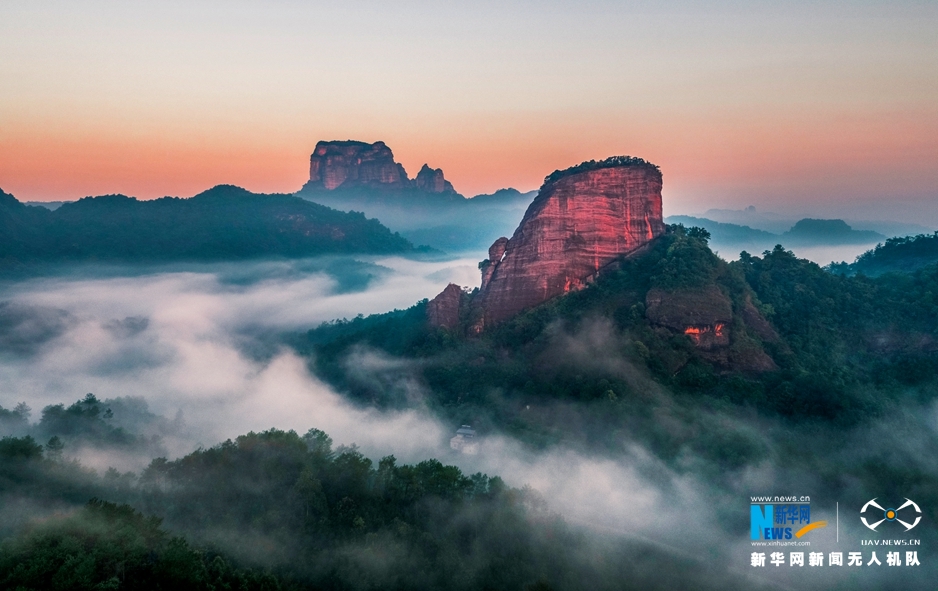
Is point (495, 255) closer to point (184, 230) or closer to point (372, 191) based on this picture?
point (184, 230)

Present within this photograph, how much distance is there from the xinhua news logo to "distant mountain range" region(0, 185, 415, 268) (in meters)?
118

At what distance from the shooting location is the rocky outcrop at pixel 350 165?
622ft

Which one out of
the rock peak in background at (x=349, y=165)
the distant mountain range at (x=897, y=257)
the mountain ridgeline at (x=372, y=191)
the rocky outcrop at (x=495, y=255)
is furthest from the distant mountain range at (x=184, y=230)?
the distant mountain range at (x=897, y=257)

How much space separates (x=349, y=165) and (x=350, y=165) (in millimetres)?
315

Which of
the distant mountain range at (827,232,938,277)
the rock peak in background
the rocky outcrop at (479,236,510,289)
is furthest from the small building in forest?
the rock peak in background

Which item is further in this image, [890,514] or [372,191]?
[372,191]

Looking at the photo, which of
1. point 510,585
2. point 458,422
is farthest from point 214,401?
point 510,585

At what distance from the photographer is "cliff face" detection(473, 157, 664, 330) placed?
2299 inches

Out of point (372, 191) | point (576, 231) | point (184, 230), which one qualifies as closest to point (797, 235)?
point (576, 231)

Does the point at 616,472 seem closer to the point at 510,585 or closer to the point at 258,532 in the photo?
the point at 510,585

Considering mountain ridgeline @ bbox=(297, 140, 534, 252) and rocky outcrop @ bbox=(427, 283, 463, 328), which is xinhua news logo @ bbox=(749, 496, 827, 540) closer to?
rocky outcrop @ bbox=(427, 283, 463, 328)

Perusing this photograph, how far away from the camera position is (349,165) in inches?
7559

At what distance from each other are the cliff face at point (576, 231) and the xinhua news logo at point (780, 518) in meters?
28.4

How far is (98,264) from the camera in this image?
117 m
